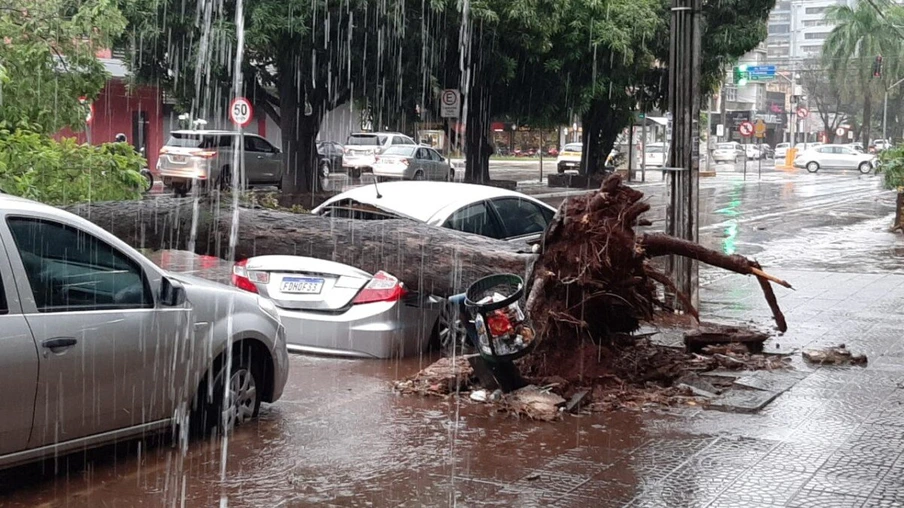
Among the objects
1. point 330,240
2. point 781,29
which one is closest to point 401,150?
point 330,240

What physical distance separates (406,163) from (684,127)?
25.9 metres

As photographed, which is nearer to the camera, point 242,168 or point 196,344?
point 196,344

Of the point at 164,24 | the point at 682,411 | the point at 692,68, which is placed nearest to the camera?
the point at 682,411

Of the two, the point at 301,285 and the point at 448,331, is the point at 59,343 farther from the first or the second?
the point at 448,331

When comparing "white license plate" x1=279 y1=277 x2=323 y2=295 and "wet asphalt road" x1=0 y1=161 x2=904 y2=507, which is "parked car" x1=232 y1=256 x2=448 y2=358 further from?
"wet asphalt road" x1=0 y1=161 x2=904 y2=507

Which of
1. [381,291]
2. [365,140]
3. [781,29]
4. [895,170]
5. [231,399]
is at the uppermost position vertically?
[781,29]

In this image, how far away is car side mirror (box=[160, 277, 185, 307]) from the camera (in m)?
6.19

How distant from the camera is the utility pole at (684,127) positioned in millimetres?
10875

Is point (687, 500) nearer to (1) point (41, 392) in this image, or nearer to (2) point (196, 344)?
(2) point (196, 344)

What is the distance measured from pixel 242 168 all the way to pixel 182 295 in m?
24.6

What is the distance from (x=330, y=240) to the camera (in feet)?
31.3

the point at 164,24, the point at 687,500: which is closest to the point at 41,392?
the point at 687,500

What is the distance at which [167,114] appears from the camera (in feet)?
139

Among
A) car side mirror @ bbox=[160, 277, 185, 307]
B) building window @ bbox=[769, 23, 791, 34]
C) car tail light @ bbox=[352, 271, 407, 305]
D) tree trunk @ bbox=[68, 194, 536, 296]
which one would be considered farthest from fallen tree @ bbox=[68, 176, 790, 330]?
building window @ bbox=[769, 23, 791, 34]
